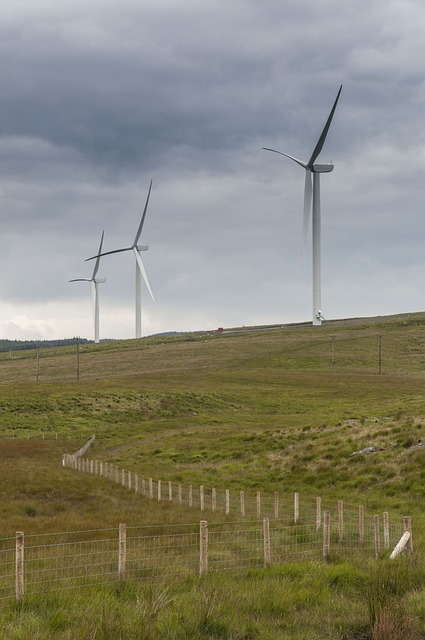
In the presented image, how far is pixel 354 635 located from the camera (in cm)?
1223

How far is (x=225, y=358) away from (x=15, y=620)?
538 feet

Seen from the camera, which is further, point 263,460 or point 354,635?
point 263,460

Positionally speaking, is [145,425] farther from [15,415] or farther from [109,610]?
[109,610]

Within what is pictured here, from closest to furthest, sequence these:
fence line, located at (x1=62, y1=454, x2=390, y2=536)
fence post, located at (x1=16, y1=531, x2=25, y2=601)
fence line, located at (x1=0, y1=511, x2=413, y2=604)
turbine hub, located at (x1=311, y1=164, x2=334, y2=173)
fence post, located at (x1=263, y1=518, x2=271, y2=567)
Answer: fence post, located at (x1=16, y1=531, x2=25, y2=601), fence line, located at (x1=0, y1=511, x2=413, y2=604), fence post, located at (x1=263, y1=518, x2=271, y2=567), fence line, located at (x1=62, y1=454, x2=390, y2=536), turbine hub, located at (x1=311, y1=164, x2=334, y2=173)

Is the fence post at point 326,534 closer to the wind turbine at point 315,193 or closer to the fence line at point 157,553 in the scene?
the fence line at point 157,553

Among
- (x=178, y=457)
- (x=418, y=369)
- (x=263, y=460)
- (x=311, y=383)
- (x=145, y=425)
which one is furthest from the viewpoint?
(x=418, y=369)

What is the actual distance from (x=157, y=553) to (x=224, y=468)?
31625 millimetres

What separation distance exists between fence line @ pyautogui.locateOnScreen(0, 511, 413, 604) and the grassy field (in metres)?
0.98

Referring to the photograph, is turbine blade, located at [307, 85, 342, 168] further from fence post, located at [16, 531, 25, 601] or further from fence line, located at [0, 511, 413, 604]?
fence post, located at [16, 531, 25, 601]

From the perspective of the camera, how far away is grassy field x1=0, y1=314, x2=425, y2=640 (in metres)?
12.1

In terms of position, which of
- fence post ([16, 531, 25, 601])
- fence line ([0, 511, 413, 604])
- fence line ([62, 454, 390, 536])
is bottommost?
fence line ([62, 454, 390, 536])

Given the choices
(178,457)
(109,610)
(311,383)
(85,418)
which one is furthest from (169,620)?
(311,383)

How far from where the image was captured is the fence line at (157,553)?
1460 centimetres

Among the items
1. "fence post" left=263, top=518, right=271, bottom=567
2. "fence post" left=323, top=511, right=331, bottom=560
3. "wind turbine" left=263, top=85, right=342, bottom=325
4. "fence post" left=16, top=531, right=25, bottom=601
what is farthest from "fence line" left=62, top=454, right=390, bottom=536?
"wind turbine" left=263, top=85, right=342, bottom=325
